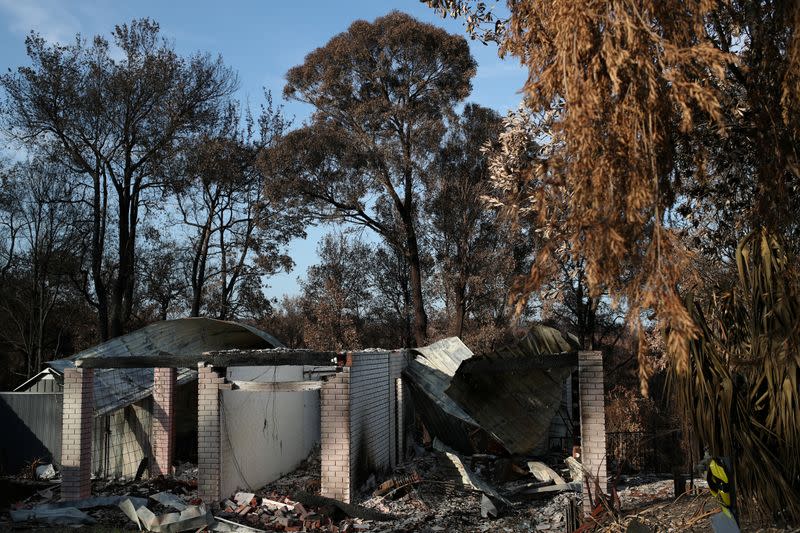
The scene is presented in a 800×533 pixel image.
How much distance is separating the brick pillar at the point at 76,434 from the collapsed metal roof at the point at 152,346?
37.1 inches

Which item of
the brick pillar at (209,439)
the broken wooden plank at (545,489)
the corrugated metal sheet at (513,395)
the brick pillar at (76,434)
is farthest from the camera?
the corrugated metal sheet at (513,395)

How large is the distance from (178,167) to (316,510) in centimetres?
1850

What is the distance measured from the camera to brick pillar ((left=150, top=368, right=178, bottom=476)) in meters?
14.8

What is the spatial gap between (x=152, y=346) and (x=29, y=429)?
479cm

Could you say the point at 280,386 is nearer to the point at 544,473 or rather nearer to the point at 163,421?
the point at 163,421

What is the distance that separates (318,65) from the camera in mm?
27891

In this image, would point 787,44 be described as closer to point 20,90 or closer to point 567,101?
point 567,101

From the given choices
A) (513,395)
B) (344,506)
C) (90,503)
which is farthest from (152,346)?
(513,395)

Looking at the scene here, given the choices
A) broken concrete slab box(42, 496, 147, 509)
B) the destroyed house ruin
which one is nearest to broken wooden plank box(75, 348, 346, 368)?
the destroyed house ruin

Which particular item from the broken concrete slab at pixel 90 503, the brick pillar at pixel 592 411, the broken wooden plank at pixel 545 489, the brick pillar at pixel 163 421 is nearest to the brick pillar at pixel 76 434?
the broken concrete slab at pixel 90 503

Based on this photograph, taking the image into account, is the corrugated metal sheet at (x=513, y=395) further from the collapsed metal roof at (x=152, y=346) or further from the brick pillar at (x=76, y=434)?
the brick pillar at (x=76, y=434)

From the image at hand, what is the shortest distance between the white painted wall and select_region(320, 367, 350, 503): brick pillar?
1787 mm

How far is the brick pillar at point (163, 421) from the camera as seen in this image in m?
14.8

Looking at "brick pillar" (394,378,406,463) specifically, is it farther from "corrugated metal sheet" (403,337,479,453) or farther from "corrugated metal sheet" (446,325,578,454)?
"corrugated metal sheet" (446,325,578,454)
